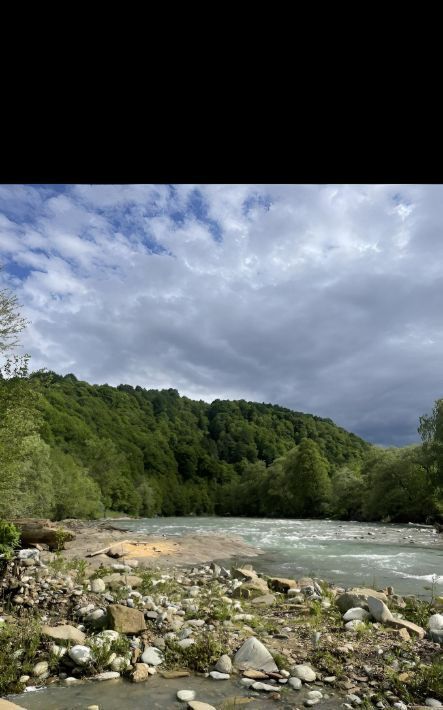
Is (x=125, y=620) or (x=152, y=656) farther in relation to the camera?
(x=125, y=620)

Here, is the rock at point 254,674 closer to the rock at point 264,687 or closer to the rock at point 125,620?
the rock at point 264,687

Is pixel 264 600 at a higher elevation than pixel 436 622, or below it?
below

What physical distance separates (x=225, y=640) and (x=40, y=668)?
109 inches

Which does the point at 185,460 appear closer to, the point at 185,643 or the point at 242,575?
the point at 242,575

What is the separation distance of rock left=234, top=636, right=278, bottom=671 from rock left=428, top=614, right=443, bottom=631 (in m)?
3.15

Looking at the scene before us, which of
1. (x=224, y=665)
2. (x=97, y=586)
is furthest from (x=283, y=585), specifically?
(x=224, y=665)

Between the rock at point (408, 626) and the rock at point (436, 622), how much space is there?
180 mm

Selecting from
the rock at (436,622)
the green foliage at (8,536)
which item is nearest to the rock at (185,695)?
the rock at (436,622)

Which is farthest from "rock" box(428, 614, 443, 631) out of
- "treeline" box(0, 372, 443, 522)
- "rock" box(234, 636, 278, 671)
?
"treeline" box(0, 372, 443, 522)

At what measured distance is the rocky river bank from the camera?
6.11 metres

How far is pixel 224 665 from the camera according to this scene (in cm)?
664

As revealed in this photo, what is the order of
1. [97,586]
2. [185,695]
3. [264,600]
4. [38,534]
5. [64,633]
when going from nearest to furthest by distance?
[185,695] < [64,633] < [97,586] < [264,600] < [38,534]
